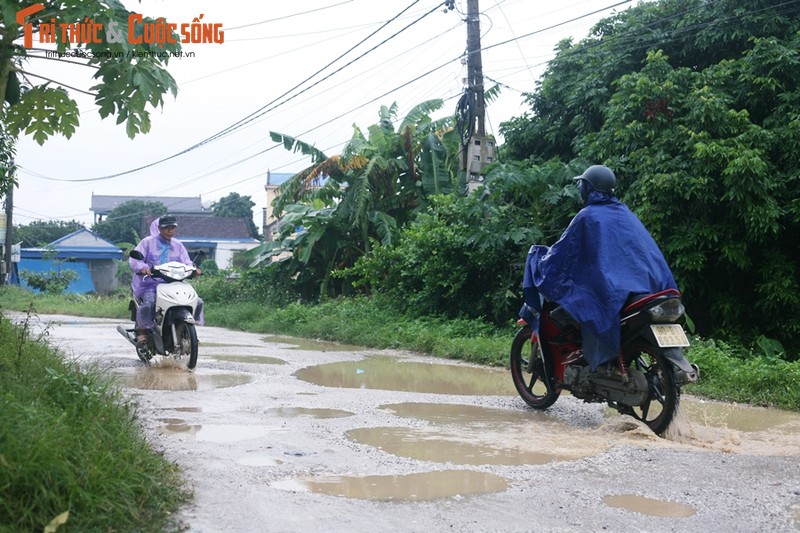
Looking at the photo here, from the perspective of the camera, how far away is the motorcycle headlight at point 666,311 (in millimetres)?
5457

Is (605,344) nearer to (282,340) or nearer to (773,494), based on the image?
(773,494)

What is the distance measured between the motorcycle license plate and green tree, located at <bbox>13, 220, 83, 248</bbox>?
5917 centimetres

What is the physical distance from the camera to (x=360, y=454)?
475cm

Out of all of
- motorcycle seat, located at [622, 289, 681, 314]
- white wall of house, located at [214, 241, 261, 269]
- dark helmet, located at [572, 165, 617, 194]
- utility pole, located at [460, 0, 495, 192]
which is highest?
utility pole, located at [460, 0, 495, 192]

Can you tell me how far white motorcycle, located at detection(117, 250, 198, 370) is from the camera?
873 centimetres

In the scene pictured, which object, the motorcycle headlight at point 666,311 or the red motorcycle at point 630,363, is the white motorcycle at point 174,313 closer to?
the red motorcycle at point 630,363

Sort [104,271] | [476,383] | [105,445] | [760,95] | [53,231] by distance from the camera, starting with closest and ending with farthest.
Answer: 1. [105,445]
2. [476,383]
3. [760,95]
4. [104,271]
5. [53,231]

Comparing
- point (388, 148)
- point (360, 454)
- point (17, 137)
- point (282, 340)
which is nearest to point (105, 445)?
point (360, 454)

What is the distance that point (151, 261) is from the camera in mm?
9188

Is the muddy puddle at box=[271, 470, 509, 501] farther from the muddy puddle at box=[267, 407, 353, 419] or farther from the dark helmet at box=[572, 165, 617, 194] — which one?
the dark helmet at box=[572, 165, 617, 194]

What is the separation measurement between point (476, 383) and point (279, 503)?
4.75 metres

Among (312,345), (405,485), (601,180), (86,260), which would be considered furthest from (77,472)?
(86,260)

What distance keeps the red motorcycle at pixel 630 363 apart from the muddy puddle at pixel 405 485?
1767mm

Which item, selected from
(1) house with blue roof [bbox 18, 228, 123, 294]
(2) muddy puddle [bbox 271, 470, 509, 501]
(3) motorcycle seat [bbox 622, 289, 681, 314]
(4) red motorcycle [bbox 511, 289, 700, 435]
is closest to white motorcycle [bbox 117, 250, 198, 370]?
(4) red motorcycle [bbox 511, 289, 700, 435]
